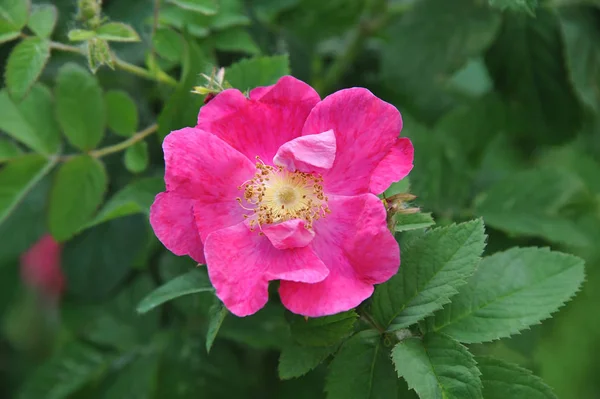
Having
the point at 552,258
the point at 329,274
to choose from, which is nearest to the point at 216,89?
the point at 329,274

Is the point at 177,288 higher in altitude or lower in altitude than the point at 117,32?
lower

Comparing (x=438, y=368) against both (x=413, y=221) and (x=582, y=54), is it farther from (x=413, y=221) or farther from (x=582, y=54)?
(x=582, y=54)

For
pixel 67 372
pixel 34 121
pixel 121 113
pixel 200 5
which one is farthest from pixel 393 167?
pixel 67 372

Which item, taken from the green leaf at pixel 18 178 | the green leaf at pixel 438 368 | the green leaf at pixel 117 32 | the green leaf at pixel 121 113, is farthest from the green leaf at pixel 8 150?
the green leaf at pixel 438 368

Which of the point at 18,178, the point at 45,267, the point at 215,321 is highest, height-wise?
the point at 215,321

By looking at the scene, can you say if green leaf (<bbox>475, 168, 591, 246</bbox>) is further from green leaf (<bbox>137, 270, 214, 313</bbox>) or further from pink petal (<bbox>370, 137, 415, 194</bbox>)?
green leaf (<bbox>137, 270, 214, 313</bbox>)

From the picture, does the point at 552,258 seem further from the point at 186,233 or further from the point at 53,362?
the point at 53,362
